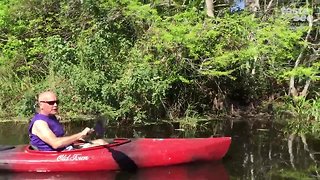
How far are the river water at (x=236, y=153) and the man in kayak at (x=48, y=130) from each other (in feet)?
1.49

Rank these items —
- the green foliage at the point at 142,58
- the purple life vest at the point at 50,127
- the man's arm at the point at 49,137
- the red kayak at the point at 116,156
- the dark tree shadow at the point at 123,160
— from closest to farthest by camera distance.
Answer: the man's arm at the point at 49,137 → the purple life vest at the point at 50,127 → the red kayak at the point at 116,156 → the dark tree shadow at the point at 123,160 → the green foliage at the point at 142,58

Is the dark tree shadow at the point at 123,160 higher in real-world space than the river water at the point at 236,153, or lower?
higher

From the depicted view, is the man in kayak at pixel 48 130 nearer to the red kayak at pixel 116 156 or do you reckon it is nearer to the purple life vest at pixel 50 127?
the purple life vest at pixel 50 127

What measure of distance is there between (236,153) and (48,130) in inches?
124

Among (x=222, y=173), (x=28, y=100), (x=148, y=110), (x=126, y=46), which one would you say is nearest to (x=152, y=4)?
(x=126, y=46)

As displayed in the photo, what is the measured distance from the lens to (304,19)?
13117mm

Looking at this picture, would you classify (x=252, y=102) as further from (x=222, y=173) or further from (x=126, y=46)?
(x=222, y=173)

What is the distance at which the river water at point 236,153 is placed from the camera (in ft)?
23.1

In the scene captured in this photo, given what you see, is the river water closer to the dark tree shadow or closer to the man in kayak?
the dark tree shadow

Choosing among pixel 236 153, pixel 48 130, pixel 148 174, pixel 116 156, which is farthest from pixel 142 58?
pixel 48 130

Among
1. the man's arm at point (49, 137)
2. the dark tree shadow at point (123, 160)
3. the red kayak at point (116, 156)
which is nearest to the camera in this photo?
the man's arm at point (49, 137)

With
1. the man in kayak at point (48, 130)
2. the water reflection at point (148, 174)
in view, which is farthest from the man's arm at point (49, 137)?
the water reflection at point (148, 174)

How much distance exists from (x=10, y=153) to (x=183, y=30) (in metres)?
4.98

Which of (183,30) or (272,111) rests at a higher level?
(183,30)
